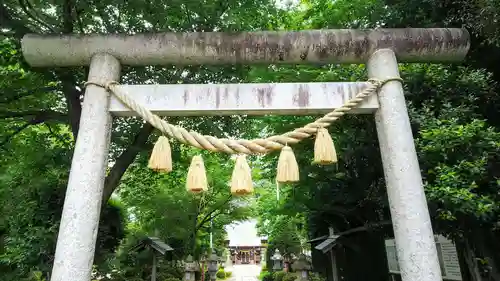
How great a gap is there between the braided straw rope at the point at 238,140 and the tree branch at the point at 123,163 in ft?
9.00

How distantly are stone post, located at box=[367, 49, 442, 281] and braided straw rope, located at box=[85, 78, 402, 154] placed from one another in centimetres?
22

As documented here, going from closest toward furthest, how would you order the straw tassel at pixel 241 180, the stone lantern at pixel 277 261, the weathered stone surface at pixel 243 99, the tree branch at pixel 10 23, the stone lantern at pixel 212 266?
the straw tassel at pixel 241 180, the weathered stone surface at pixel 243 99, the tree branch at pixel 10 23, the stone lantern at pixel 212 266, the stone lantern at pixel 277 261

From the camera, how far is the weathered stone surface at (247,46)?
3426 mm

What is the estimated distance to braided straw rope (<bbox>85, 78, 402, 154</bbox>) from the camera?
288cm

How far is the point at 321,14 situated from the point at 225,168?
8802 millimetres

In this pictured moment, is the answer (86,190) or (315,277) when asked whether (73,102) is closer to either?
(86,190)

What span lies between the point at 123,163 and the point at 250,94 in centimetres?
356

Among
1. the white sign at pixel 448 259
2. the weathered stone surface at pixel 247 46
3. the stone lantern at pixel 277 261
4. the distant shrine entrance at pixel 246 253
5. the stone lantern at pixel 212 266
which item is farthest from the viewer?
the distant shrine entrance at pixel 246 253

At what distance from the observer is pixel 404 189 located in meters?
2.90

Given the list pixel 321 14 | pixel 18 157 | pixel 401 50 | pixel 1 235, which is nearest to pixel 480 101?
pixel 401 50

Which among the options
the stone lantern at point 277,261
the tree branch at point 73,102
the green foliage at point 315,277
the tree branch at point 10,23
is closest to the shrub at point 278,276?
the stone lantern at point 277,261

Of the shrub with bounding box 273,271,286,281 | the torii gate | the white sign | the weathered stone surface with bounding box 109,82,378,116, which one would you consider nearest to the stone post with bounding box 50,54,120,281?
the torii gate

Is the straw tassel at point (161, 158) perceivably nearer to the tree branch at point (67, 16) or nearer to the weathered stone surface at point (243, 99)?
the weathered stone surface at point (243, 99)

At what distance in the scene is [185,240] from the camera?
48.9ft
